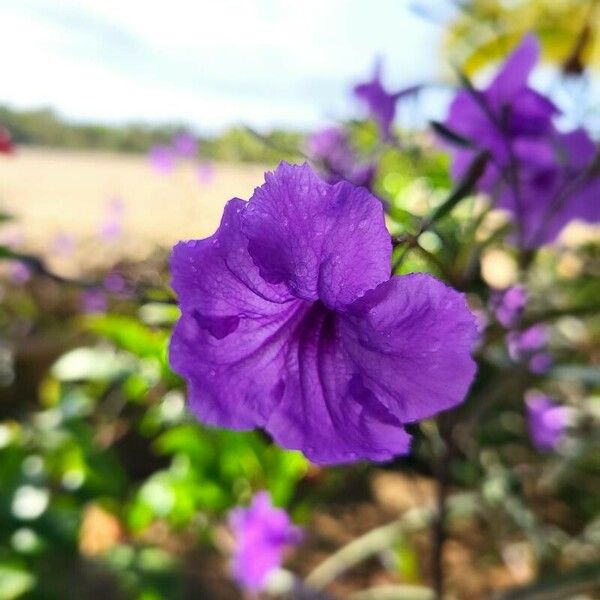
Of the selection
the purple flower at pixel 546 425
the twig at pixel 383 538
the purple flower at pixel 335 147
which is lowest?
the twig at pixel 383 538

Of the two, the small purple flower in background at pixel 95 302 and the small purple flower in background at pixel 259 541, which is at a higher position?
the small purple flower in background at pixel 259 541

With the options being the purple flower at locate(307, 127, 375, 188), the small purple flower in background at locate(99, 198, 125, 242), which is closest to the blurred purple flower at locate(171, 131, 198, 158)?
the small purple flower in background at locate(99, 198, 125, 242)

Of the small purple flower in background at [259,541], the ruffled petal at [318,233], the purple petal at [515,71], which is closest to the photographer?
the ruffled petal at [318,233]

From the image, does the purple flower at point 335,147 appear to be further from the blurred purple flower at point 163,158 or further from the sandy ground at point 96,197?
the blurred purple flower at point 163,158

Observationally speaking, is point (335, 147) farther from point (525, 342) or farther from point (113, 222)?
point (113, 222)

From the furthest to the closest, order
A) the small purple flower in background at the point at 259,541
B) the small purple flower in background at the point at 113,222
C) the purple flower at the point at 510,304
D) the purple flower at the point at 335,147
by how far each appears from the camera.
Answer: the small purple flower in background at the point at 113,222 → the small purple flower in background at the point at 259,541 → the purple flower at the point at 335,147 → the purple flower at the point at 510,304

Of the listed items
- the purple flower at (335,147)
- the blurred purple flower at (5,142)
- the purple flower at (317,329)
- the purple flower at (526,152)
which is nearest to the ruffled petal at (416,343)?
the purple flower at (317,329)

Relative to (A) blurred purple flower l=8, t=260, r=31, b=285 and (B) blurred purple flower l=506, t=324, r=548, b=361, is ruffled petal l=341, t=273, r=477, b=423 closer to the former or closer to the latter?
(B) blurred purple flower l=506, t=324, r=548, b=361

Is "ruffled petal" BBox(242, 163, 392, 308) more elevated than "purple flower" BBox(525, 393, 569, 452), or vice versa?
"ruffled petal" BBox(242, 163, 392, 308)
